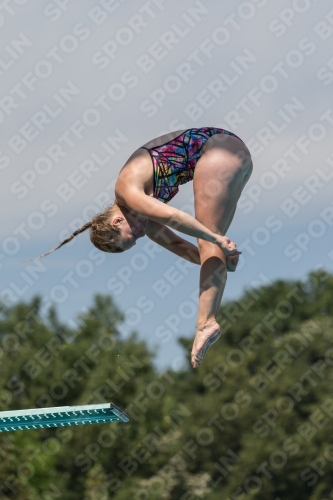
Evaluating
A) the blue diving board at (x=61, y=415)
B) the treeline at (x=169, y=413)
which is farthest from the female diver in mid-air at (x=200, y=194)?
the treeline at (x=169, y=413)

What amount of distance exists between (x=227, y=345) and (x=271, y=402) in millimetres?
4149

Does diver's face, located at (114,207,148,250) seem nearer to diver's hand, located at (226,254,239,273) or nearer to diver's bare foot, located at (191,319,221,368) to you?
diver's hand, located at (226,254,239,273)

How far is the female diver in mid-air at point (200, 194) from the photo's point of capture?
243 inches

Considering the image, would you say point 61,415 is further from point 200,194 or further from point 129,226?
point 200,194

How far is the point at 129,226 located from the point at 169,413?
2823 cm

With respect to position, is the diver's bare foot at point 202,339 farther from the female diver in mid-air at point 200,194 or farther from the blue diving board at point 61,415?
the blue diving board at point 61,415

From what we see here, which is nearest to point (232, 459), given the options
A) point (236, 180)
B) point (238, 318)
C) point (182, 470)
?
point (182, 470)

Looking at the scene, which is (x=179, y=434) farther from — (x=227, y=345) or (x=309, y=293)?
(x=309, y=293)

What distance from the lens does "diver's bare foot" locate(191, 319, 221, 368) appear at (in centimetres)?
615

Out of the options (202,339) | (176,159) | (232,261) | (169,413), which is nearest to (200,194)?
(176,159)

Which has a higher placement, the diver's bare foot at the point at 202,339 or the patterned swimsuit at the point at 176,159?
the patterned swimsuit at the point at 176,159

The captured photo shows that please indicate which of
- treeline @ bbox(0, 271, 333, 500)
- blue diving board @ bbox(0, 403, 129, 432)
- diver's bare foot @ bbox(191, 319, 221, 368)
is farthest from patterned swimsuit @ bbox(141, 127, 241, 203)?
treeline @ bbox(0, 271, 333, 500)

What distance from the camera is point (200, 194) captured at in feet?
20.5

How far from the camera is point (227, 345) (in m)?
36.7
